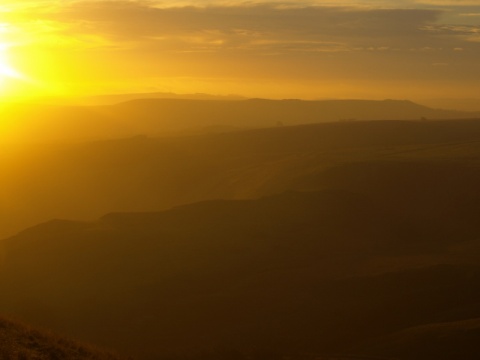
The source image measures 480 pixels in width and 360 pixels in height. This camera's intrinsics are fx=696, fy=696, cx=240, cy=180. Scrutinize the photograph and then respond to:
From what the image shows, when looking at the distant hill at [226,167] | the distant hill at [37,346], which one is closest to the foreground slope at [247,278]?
the distant hill at [37,346]

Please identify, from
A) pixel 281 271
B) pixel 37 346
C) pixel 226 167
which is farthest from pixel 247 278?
pixel 226 167

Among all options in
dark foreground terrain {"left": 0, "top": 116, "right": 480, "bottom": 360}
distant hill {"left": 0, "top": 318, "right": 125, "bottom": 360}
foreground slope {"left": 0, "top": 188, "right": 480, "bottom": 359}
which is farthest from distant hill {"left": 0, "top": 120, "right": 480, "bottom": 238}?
distant hill {"left": 0, "top": 318, "right": 125, "bottom": 360}

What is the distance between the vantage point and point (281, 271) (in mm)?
30500

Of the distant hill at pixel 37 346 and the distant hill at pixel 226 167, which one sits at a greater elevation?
the distant hill at pixel 37 346

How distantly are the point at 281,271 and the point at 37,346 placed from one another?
17806 mm

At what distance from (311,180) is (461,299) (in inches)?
1084

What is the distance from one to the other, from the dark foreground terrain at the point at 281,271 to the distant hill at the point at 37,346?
579cm

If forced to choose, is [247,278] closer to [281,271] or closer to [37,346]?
[281,271]

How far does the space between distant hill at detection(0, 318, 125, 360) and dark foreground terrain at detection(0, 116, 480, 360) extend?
5.79 m

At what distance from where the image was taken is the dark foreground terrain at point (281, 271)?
23.1 metres

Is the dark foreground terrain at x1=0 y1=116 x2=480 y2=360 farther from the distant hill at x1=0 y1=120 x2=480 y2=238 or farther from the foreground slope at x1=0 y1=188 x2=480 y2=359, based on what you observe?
the distant hill at x1=0 y1=120 x2=480 y2=238

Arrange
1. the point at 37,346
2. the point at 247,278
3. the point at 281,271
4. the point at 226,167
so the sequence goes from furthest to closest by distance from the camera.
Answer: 1. the point at 226,167
2. the point at 281,271
3. the point at 247,278
4. the point at 37,346

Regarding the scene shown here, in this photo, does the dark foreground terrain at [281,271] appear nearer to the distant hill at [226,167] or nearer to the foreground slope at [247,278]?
the foreground slope at [247,278]

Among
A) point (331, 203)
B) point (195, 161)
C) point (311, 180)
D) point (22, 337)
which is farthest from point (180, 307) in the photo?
point (195, 161)
